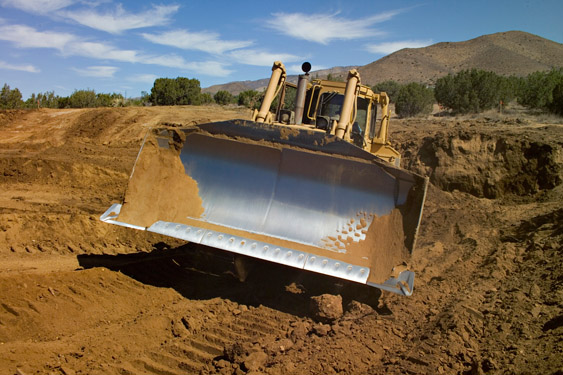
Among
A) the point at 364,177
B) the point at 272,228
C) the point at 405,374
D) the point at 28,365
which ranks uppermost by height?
the point at 364,177

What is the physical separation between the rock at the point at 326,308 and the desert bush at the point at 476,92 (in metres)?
24.5

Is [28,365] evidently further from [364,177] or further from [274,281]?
[364,177]

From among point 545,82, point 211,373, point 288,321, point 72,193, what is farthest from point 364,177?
point 545,82

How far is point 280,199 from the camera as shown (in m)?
5.46

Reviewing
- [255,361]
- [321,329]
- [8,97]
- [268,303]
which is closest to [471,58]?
[8,97]

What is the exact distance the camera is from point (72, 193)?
37.9 feet

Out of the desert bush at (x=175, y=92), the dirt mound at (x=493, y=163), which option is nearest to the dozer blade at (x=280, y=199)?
the dirt mound at (x=493, y=163)

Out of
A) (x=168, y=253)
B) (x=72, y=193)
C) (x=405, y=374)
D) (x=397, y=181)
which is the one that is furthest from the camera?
(x=72, y=193)

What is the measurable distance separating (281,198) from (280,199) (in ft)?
0.05

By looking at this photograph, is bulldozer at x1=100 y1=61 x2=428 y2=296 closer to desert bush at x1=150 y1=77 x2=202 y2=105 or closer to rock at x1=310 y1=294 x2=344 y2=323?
rock at x1=310 y1=294 x2=344 y2=323

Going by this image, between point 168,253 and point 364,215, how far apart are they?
3.42 metres

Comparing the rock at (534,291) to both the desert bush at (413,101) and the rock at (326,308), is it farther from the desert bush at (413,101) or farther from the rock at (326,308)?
the desert bush at (413,101)

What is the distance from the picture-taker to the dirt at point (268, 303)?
13.1ft

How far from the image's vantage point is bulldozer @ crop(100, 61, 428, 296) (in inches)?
189
